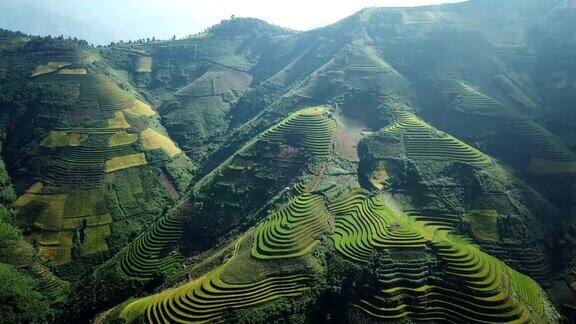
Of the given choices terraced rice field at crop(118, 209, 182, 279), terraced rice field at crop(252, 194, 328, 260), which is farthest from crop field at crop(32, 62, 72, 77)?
terraced rice field at crop(252, 194, 328, 260)

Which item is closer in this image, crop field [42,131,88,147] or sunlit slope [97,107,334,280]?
sunlit slope [97,107,334,280]

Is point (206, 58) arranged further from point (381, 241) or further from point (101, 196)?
point (381, 241)

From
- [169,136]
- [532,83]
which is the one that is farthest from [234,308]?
[532,83]

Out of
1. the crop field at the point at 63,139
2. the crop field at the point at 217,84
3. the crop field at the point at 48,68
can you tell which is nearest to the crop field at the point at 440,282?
the crop field at the point at 63,139

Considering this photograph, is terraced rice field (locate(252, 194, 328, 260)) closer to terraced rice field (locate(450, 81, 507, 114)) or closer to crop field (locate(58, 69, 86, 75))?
terraced rice field (locate(450, 81, 507, 114))

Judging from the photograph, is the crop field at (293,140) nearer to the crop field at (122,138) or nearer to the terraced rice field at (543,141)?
the crop field at (122,138)

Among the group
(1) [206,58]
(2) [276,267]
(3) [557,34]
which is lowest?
(2) [276,267]

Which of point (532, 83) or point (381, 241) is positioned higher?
point (532, 83)
